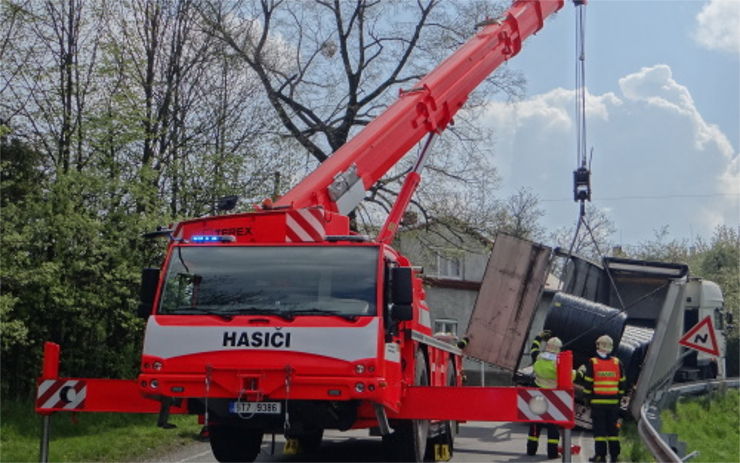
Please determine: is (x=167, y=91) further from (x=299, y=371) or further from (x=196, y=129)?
(x=299, y=371)

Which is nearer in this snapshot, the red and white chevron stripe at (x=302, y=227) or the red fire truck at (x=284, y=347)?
the red fire truck at (x=284, y=347)

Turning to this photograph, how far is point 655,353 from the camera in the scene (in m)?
16.2

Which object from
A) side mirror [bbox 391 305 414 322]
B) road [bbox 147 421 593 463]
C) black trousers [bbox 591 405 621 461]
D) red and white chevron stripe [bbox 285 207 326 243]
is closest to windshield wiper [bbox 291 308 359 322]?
side mirror [bbox 391 305 414 322]

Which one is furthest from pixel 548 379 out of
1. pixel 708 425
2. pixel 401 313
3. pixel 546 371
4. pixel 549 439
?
pixel 708 425

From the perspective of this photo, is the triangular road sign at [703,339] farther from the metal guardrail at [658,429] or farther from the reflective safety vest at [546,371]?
the reflective safety vest at [546,371]

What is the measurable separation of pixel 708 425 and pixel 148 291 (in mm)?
13033

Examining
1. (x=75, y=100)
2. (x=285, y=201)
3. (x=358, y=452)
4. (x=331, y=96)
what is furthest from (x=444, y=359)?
(x=331, y=96)

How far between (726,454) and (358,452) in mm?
6442

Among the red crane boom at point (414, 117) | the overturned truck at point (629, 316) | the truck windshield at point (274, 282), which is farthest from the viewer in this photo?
the overturned truck at point (629, 316)

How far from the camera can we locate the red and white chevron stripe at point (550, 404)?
8.73m

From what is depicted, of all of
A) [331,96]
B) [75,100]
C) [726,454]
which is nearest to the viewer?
[726,454]

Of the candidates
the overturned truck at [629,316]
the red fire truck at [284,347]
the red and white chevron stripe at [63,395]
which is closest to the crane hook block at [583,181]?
the overturned truck at [629,316]

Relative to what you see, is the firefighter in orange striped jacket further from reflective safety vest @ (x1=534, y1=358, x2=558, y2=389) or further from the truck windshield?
the truck windshield

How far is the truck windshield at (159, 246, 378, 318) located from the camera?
29.3 feet
